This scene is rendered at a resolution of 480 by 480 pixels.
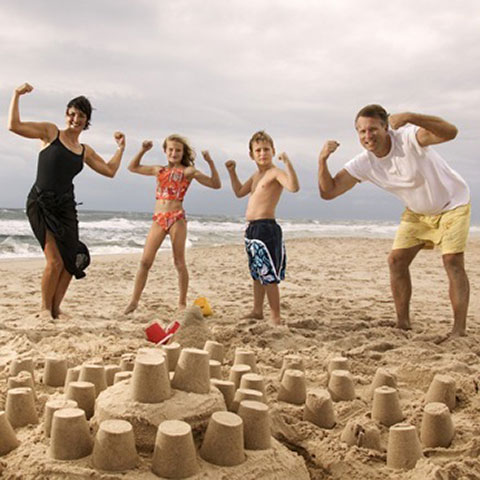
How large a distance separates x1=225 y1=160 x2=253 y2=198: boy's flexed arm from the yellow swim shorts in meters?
1.49

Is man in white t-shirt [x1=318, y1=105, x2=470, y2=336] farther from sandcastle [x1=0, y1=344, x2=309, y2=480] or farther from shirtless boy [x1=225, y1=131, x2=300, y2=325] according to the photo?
sandcastle [x1=0, y1=344, x2=309, y2=480]

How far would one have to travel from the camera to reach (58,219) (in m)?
4.59

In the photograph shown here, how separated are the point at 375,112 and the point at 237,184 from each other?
63.5 inches

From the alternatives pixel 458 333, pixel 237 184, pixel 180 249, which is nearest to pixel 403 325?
pixel 458 333

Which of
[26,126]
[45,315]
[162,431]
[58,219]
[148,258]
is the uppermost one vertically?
[26,126]

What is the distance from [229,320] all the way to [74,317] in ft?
4.78

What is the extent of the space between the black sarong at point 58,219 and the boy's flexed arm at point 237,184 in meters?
1.54

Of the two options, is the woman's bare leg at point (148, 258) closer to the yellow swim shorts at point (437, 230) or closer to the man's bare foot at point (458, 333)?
the yellow swim shorts at point (437, 230)

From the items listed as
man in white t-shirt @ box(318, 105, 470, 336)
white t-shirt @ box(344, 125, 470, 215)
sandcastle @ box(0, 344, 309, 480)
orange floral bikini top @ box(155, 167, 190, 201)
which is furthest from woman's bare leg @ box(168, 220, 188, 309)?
sandcastle @ box(0, 344, 309, 480)

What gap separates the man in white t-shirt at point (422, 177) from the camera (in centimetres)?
404

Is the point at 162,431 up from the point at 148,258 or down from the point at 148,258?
down

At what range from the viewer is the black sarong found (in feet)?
14.9

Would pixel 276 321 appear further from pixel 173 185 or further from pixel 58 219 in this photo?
pixel 58 219

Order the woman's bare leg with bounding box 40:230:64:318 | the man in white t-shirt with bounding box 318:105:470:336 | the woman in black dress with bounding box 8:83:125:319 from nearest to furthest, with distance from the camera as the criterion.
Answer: the man in white t-shirt with bounding box 318:105:470:336, the woman in black dress with bounding box 8:83:125:319, the woman's bare leg with bounding box 40:230:64:318
